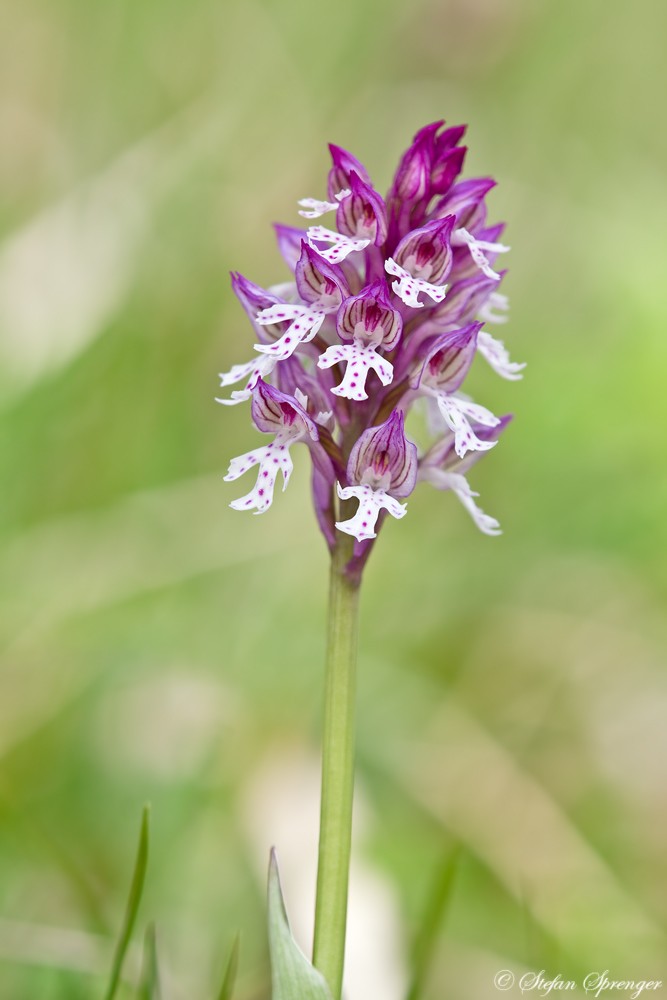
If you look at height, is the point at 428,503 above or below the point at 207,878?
above

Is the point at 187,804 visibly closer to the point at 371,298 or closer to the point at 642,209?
the point at 371,298

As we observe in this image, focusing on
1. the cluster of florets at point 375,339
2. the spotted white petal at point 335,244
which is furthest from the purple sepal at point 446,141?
the spotted white petal at point 335,244

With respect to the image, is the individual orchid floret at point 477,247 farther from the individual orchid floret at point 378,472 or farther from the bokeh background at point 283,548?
the bokeh background at point 283,548

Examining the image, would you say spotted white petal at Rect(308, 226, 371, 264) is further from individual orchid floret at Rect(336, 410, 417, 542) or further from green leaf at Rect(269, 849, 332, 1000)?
green leaf at Rect(269, 849, 332, 1000)

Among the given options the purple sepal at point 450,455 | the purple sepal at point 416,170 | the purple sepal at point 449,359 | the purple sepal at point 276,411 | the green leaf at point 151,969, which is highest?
the purple sepal at point 416,170

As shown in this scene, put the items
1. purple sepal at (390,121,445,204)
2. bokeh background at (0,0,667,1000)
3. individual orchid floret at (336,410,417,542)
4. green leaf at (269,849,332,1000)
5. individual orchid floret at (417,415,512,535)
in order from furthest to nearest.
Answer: bokeh background at (0,0,667,1000)
individual orchid floret at (417,415,512,535)
purple sepal at (390,121,445,204)
individual orchid floret at (336,410,417,542)
green leaf at (269,849,332,1000)

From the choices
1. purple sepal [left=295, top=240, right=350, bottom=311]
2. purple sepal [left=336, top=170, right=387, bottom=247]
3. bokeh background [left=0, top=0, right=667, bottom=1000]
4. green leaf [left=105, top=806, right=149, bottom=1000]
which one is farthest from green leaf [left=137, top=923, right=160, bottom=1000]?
purple sepal [left=336, top=170, right=387, bottom=247]

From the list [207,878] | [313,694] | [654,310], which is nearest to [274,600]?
[313,694]
